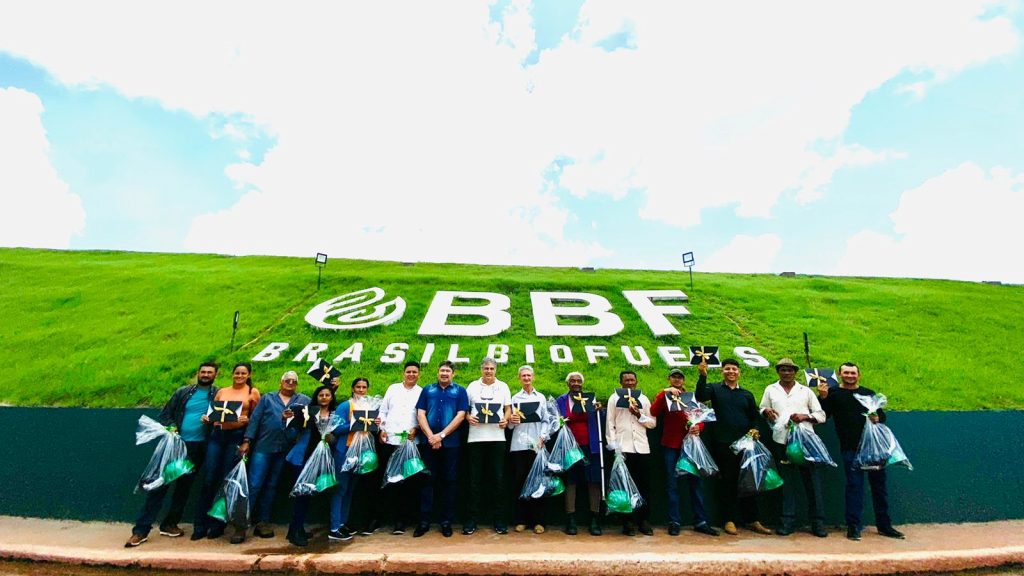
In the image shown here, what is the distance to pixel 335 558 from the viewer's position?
4.58 metres

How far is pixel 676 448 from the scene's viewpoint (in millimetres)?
6070

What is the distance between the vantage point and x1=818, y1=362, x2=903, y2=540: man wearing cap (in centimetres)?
572

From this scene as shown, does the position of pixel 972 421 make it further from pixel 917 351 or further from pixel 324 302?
pixel 324 302

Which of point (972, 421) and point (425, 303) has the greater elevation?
point (425, 303)

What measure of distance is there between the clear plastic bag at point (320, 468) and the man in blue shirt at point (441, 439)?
1044 mm

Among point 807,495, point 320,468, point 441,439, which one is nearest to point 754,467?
point 807,495

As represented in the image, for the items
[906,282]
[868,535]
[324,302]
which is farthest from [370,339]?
[906,282]

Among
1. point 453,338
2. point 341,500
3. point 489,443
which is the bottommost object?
point 341,500

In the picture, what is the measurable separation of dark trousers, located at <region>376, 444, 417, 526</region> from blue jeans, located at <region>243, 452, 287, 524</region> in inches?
47.0

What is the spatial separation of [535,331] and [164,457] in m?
10.0

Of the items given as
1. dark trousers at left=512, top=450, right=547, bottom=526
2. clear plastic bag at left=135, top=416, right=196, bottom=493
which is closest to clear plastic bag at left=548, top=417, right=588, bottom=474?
dark trousers at left=512, top=450, right=547, bottom=526

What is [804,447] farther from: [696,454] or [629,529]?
[629,529]

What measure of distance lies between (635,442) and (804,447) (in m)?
2.05

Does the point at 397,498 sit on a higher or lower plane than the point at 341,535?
higher
